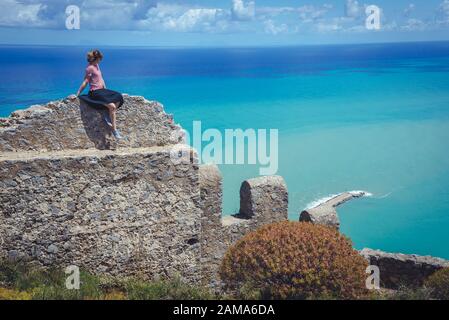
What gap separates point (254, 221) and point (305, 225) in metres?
1.62

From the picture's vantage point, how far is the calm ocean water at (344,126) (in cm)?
2817

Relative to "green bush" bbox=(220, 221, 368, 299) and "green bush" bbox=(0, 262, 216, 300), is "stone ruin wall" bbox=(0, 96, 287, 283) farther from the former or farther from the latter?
"green bush" bbox=(220, 221, 368, 299)

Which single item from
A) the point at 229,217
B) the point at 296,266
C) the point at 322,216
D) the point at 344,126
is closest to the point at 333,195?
the point at 322,216

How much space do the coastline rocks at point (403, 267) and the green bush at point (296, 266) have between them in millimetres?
3657

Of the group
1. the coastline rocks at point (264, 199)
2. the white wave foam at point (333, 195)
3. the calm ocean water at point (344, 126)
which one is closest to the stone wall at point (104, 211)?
the coastline rocks at point (264, 199)

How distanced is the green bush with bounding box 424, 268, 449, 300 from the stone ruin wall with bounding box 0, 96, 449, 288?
3562mm

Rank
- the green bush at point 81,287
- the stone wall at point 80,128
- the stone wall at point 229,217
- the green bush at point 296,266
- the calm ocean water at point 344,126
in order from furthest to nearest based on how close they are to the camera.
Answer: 1. the calm ocean water at point 344,126
2. the stone wall at point 229,217
3. the stone wall at point 80,128
4. the green bush at point 296,266
5. the green bush at point 81,287

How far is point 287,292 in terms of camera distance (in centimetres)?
883

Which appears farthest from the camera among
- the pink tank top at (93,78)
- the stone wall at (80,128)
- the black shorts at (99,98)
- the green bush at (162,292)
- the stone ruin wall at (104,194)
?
the pink tank top at (93,78)

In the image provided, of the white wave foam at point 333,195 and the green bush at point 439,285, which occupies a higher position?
the green bush at point 439,285

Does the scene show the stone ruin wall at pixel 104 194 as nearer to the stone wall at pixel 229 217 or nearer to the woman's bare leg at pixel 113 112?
the stone wall at pixel 229 217

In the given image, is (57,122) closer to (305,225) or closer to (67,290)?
(67,290)

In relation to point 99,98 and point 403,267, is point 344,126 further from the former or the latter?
point 99,98
